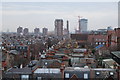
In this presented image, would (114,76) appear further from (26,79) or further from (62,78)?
(26,79)

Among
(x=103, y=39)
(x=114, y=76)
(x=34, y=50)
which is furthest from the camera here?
(x=103, y=39)

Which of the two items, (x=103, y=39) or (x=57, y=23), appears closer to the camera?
(x=103, y=39)

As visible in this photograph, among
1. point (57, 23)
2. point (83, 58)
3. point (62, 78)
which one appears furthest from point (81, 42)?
point (57, 23)

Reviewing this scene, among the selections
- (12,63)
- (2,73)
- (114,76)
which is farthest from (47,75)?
(12,63)

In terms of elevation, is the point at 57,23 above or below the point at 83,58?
above

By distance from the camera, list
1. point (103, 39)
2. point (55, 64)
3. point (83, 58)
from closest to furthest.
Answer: point (55, 64)
point (83, 58)
point (103, 39)

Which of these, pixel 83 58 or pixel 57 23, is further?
pixel 57 23

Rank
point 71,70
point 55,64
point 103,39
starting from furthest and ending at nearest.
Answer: point 103,39
point 55,64
point 71,70

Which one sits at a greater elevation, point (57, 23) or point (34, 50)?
point (57, 23)

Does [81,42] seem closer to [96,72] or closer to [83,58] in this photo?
[83,58]
